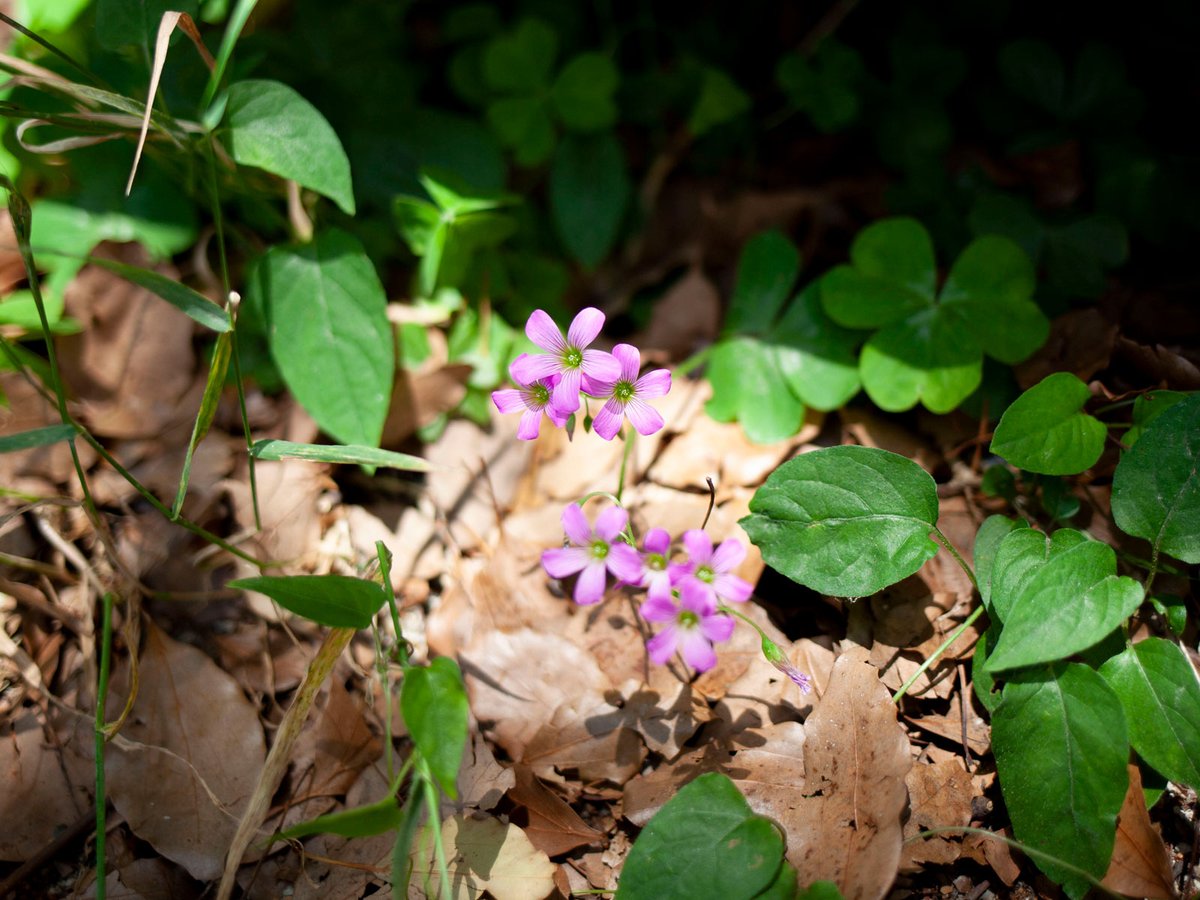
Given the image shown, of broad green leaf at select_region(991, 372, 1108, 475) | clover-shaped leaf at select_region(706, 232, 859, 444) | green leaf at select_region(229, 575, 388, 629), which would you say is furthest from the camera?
clover-shaped leaf at select_region(706, 232, 859, 444)

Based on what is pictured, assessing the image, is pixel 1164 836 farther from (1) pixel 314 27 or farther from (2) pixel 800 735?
(1) pixel 314 27

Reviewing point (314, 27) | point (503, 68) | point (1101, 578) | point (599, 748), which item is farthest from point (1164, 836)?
point (314, 27)

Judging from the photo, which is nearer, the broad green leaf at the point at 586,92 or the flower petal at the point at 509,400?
the flower petal at the point at 509,400

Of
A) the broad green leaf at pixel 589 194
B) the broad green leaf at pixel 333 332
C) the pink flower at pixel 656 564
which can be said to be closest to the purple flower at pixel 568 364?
the pink flower at pixel 656 564

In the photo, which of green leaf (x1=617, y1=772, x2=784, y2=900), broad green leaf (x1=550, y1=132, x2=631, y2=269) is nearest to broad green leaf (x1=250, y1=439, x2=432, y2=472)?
green leaf (x1=617, y1=772, x2=784, y2=900)

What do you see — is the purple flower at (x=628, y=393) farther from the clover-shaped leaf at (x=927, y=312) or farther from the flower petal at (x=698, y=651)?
the clover-shaped leaf at (x=927, y=312)

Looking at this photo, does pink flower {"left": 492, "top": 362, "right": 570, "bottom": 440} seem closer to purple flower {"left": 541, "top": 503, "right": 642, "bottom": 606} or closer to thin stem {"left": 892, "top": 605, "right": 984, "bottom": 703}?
purple flower {"left": 541, "top": 503, "right": 642, "bottom": 606}
